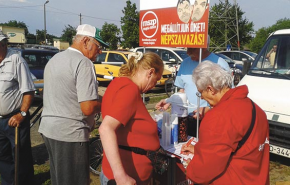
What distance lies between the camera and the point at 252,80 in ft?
14.6

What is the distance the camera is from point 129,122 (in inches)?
67.1

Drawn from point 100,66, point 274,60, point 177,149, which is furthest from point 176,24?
point 100,66

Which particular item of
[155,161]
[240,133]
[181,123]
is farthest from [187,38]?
[240,133]

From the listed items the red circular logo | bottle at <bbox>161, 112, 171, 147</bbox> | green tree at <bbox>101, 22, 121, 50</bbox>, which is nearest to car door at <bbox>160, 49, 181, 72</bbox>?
the red circular logo

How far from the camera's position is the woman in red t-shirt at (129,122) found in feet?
5.16

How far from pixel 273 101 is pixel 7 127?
12.1 ft

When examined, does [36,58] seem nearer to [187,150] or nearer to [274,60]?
[274,60]

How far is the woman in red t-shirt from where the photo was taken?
1574 millimetres

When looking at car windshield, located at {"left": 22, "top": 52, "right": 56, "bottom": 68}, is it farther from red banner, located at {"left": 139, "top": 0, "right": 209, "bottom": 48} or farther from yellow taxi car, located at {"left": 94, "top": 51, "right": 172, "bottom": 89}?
red banner, located at {"left": 139, "top": 0, "right": 209, "bottom": 48}

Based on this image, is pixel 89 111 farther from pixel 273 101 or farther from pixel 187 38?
pixel 273 101

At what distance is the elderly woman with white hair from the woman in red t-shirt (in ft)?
1.21

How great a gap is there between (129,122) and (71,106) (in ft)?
2.47

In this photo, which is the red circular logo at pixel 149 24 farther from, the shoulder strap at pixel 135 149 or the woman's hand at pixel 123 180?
the woman's hand at pixel 123 180

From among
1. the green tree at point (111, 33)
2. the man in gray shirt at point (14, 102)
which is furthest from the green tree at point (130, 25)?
the man in gray shirt at point (14, 102)
